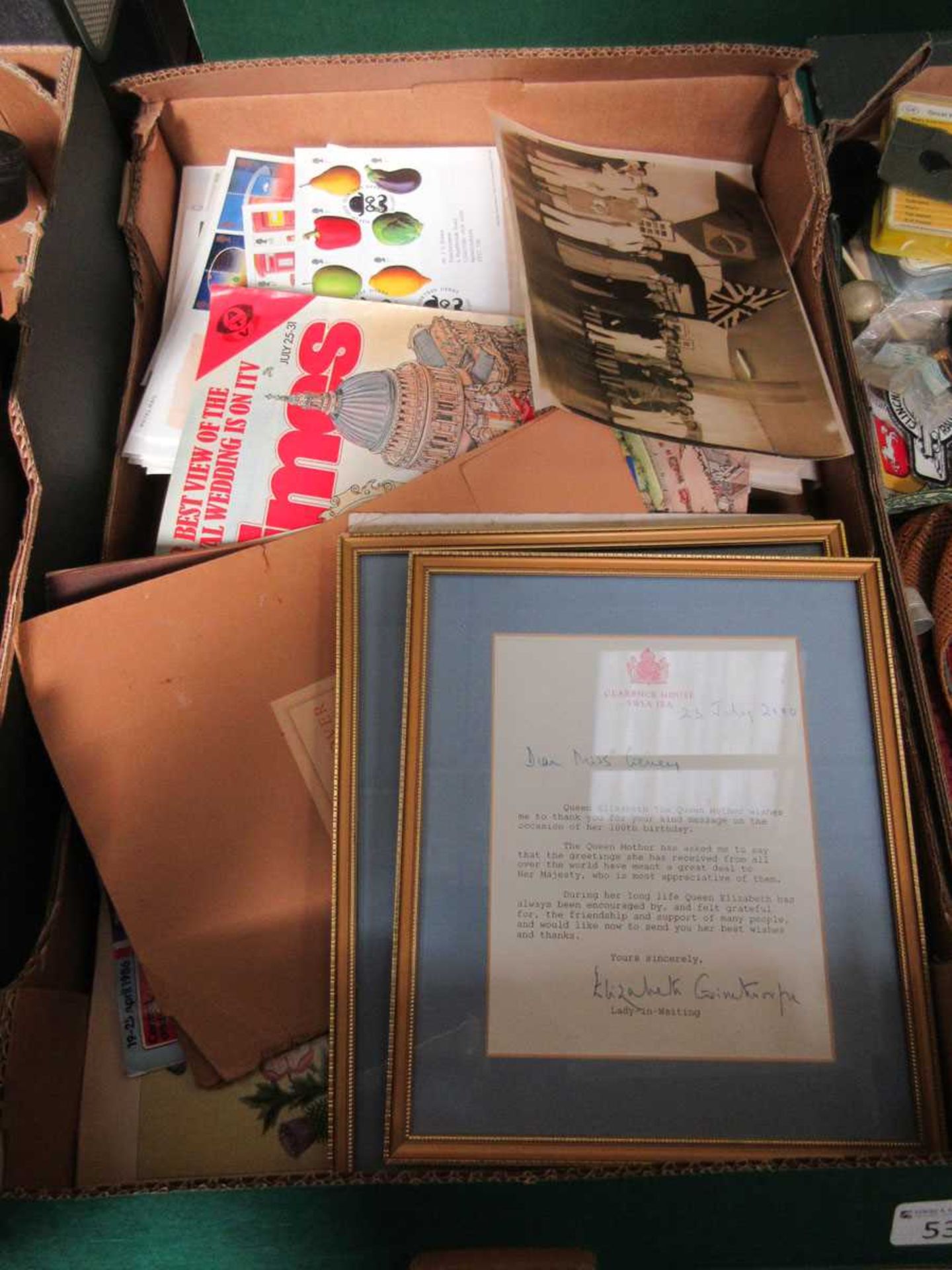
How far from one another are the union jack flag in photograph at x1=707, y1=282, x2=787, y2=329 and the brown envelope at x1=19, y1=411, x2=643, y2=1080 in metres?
0.37

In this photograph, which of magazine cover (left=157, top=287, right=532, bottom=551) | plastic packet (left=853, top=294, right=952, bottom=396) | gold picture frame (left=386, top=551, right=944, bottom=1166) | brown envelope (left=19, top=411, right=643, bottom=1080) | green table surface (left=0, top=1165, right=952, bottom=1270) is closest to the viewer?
green table surface (left=0, top=1165, right=952, bottom=1270)

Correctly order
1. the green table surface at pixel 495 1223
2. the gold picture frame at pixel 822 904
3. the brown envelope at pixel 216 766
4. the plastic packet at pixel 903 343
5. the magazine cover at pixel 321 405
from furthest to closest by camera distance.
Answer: the plastic packet at pixel 903 343 → the magazine cover at pixel 321 405 → the brown envelope at pixel 216 766 → the gold picture frame at pixel 822 904 → the green table surface at pixel 495 1223

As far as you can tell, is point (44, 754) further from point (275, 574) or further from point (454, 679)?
point (454, 679)

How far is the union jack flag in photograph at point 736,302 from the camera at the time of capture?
90 centimetres

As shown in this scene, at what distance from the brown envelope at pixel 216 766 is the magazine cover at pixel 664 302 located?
22 centimetres

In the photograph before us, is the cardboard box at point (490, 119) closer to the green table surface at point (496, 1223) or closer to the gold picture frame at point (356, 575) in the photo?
the gold picture frame at point (356, 575)

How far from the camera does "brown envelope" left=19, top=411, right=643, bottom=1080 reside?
0.72m

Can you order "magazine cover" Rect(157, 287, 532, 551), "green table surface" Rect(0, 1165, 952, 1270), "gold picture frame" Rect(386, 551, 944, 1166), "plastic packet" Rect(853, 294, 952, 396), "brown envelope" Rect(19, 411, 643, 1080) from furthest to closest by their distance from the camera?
"plastic packet" Rect(853, 294, 952, 396)
"magazine cover" Rect(157, 287, 532, 551)
"brown envelope" Rect(19, 411, 643, 1080)
"gold picture frame" Rect(386, 551, 944, 1166)
"green table surface" Rect(0, 1165, 952, 1270)

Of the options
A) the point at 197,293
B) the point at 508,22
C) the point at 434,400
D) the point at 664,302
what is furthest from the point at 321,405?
the point at 508,22

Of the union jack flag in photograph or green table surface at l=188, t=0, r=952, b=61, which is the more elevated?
green table surface at l=188, t=0, r=952, b=61

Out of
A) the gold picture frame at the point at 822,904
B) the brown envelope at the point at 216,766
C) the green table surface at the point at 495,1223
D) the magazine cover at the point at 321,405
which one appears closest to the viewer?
the green table surface at the point at 495,1223
